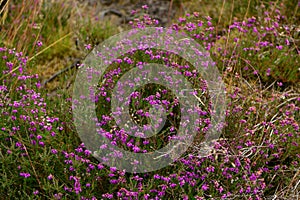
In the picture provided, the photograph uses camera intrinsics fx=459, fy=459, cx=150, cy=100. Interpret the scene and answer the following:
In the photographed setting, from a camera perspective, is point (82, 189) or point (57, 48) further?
point (57, 48)

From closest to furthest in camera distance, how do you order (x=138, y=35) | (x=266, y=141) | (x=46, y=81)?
(x=266, y=141), (x=138, y=35), (x=46, y=81)

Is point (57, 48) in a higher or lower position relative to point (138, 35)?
lower

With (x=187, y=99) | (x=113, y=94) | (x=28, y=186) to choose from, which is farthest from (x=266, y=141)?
(x=28, y=186)

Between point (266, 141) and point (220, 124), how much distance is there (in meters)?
0.32

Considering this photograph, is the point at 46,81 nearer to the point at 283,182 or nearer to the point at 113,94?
the point at 113,94

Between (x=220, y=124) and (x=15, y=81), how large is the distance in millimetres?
1528

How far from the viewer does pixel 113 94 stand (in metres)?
2.72

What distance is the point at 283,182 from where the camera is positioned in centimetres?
273

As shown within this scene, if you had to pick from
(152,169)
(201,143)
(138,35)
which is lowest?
(152,169)

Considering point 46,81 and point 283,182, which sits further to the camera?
point 46,81

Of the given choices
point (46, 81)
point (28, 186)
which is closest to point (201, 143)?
point (28, 186)

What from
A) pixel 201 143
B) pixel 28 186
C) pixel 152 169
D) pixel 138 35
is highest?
pixel 138 35

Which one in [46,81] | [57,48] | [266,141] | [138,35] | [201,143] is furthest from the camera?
[57,48]

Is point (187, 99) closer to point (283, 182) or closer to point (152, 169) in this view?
point (152, 169)
